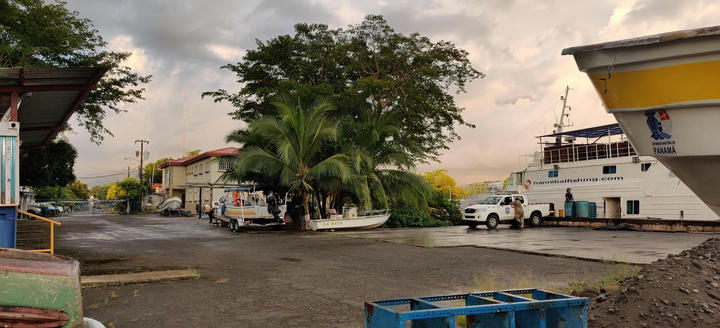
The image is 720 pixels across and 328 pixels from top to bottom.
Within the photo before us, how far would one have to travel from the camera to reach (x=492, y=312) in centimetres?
405

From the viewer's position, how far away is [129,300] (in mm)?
7367

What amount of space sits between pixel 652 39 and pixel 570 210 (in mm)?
24758

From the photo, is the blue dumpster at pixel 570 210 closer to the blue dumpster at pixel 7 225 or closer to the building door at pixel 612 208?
the building door at pixel 612 208

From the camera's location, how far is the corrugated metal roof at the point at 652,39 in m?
5.33

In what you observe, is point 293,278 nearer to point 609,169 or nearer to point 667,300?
point 667,300

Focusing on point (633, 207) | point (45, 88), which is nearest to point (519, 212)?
point (633, 207)

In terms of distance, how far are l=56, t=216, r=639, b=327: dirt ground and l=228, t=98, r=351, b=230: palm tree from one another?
7.80 m

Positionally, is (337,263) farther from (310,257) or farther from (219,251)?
(219,251)

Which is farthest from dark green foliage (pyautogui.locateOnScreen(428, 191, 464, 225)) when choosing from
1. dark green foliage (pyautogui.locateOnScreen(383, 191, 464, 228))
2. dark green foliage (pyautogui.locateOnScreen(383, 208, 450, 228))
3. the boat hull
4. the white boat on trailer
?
the white boat on trailer

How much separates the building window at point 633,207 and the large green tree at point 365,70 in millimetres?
11457

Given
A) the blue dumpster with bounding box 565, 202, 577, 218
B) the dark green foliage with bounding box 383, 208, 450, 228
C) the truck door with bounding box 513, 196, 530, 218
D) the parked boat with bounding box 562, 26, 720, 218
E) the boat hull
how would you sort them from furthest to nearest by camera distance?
the dark green foliage with bounding box 383, 208, 450, 228 → the blue dumpster with bounding box 565, 202, 577, 218 → the truck door with bounding box 513, 196, 530, 218 → the boat hull → the parked boat with bounding box 562, 26, 720, 218

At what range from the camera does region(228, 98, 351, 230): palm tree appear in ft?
76.7

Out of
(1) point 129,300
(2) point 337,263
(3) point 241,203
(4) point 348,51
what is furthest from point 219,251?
(4) point 348,51

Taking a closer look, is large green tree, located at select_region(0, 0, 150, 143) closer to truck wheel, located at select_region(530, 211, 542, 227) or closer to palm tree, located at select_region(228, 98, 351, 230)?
palm tree, located at select_region(228, 98, 351, 230)
